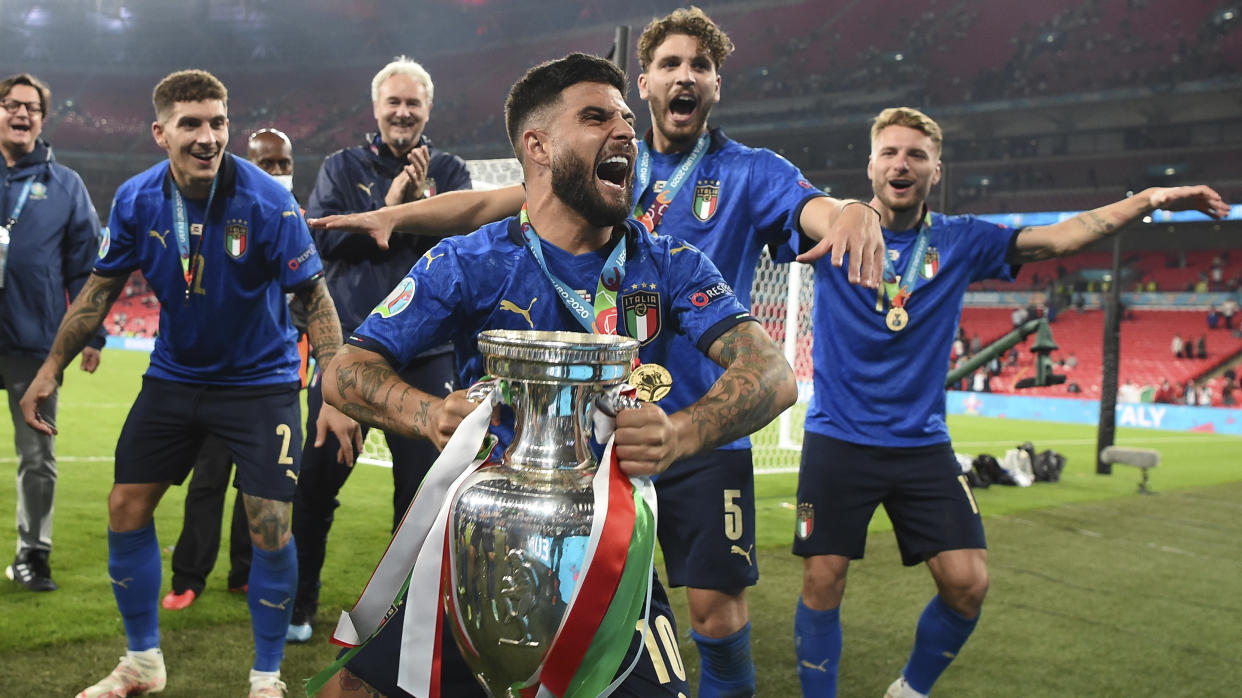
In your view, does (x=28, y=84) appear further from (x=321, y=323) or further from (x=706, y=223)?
(x=706, y=223)

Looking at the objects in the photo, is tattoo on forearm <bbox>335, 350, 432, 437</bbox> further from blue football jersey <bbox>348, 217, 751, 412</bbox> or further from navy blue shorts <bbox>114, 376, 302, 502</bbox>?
navy blue shorts <bbox>114, 376, 302, 502</bbox>

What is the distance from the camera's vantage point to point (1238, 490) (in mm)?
11516

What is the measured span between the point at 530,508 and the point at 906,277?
2485 millimetres

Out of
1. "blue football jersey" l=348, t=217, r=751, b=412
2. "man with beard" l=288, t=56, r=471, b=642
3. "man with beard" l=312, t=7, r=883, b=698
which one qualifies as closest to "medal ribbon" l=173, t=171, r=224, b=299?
"man with beard" l=288, t=56, r=471, b=642

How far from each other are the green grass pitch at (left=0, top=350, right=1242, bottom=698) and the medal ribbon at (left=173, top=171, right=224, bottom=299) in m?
1.43

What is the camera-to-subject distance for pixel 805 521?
351 centimetres

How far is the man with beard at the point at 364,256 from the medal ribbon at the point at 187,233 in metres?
0.69

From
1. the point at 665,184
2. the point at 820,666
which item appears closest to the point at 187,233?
the point at 665,184

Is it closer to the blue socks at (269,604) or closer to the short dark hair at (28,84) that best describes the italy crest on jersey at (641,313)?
the blue socks at (269,604)

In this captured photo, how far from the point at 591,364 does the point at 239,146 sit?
47.0 meters

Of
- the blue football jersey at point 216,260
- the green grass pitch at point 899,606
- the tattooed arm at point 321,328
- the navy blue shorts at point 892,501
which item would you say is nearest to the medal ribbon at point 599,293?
the tattooed arm at point 321,328

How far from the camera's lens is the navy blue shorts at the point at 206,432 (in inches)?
132

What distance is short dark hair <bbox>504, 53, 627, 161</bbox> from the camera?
1.95 m

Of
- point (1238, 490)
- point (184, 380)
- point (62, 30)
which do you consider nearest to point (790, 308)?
point (1238, 490)
